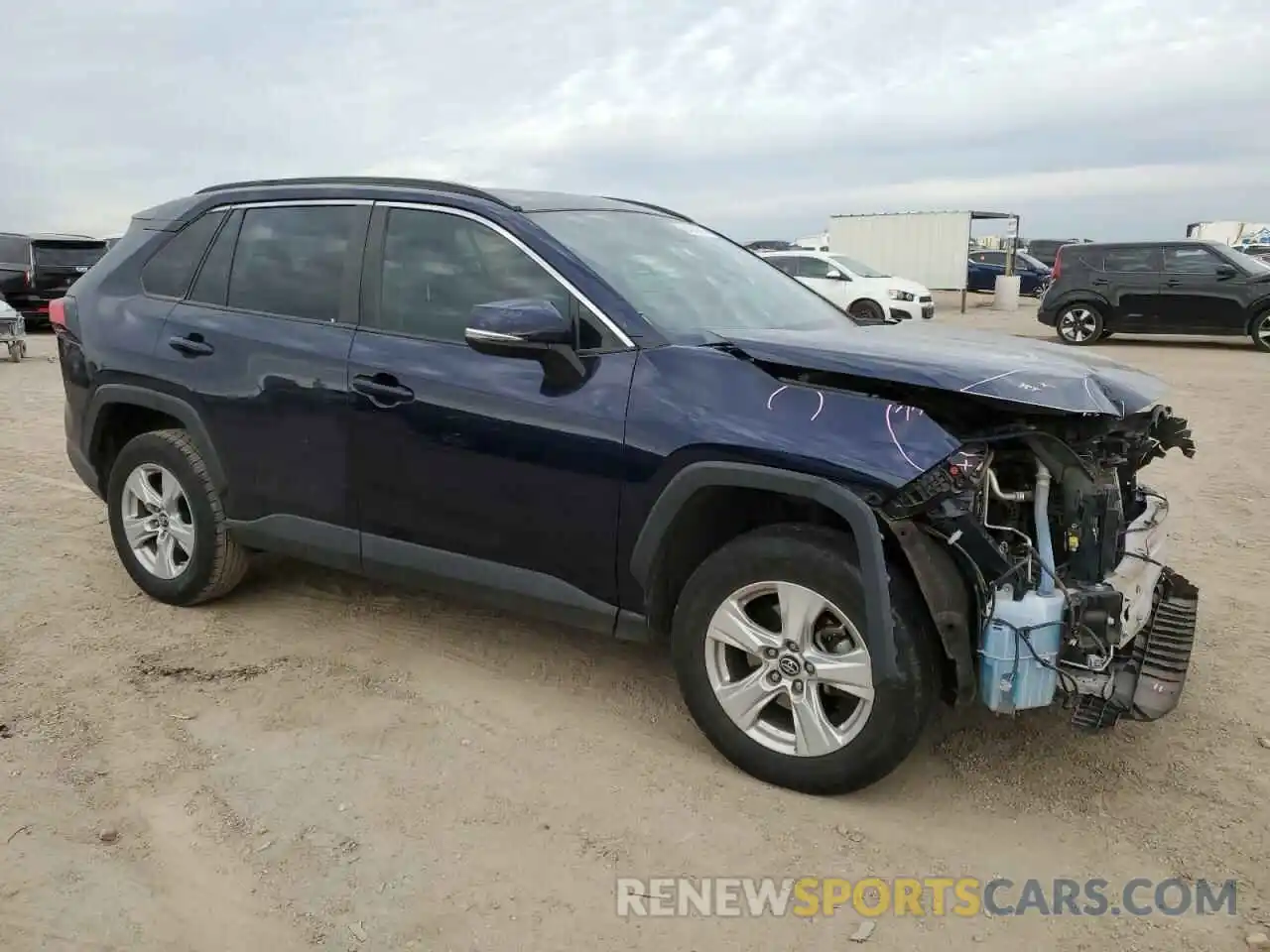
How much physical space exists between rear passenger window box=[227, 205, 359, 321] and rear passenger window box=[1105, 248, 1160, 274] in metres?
15.2

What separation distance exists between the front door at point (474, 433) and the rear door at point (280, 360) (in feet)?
0.41

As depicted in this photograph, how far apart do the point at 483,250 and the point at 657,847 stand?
2.10 metres

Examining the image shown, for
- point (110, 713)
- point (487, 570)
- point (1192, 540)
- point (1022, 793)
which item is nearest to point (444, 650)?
point (487, 570)

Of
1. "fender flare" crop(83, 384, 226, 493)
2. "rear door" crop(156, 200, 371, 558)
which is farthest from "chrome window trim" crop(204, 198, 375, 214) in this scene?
"fender flare" crop(83, 384, 226, 493)

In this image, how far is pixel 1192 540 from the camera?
5695mm

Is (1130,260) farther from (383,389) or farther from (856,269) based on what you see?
(383,389)

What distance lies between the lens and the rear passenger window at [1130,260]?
16109mm

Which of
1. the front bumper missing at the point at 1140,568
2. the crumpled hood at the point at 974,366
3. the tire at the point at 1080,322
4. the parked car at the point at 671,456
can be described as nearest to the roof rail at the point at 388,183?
the parked car at the point at 671,456

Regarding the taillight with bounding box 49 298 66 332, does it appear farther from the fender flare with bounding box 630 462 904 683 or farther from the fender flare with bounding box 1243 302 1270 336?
the fender flare with bounding box 1243 302 1270 336

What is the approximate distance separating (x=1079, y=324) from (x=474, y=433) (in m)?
15.3

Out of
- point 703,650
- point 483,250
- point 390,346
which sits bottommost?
point 703,650

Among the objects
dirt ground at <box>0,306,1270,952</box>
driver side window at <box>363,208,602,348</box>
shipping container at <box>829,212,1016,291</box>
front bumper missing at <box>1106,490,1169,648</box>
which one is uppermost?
shipping container at <box>829,212,1016,291</box>

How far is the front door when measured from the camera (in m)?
3.39

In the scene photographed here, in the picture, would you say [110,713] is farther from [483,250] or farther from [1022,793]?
[1022,793]
